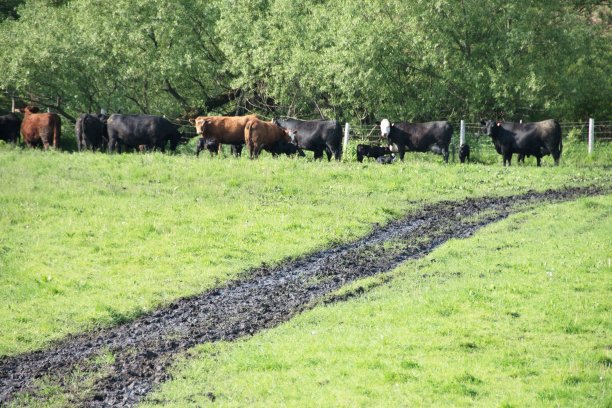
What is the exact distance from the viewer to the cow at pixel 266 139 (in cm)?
3528

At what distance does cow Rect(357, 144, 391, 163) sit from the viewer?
36188 millimetres

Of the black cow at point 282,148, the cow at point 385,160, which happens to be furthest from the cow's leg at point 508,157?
the black cow at point 282,148

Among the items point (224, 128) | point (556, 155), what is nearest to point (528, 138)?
point (556, 155)

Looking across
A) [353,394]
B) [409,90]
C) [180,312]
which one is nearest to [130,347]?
[180,312]

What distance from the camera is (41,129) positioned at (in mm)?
37844

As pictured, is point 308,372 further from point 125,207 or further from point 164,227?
point 125,207

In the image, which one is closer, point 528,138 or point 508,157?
point 528,138

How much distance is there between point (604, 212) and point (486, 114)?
21.4 m

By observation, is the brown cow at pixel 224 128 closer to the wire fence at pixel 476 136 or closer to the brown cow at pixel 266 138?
the brown cow at pixel 266 138

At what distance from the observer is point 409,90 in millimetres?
43406

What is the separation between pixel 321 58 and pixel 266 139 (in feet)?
25.2

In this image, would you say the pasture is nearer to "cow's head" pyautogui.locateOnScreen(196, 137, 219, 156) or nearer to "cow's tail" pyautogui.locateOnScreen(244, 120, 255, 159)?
"cow's tail" pyautogui.locateOnScreen(244, 120, 255, 159)

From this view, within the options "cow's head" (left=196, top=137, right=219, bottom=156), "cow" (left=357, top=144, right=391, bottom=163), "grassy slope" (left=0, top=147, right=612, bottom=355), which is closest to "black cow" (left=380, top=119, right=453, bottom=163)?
"cow" (left=357, top=144, right=391, bottom=163)

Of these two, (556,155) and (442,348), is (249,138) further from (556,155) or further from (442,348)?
(442,348)
